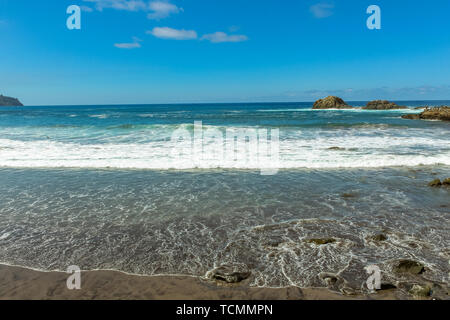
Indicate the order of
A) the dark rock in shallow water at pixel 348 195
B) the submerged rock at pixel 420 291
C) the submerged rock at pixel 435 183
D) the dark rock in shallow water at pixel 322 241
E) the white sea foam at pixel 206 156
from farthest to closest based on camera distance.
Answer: the white sea foam at pixel 206 156
the submerged rock at pixel 435 183
the dark rock in shallow water at pixel 348 195
the dark rock in shallow water at pixel 322 241
the submerged rock at pixel 420 291

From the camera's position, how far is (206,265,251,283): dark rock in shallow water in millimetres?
4055

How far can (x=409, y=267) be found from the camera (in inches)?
167

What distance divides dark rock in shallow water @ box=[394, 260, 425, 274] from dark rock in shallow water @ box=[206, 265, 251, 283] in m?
2.41

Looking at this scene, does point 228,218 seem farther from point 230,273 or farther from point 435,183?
point 435,183

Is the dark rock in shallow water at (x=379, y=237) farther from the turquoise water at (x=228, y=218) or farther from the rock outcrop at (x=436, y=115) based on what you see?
the rock outcrop at (x=436, y=115)

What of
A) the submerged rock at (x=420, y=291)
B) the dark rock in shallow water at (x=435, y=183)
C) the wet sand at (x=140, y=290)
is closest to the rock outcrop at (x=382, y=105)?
the dark rock in shallow water at (x=435, y=183)

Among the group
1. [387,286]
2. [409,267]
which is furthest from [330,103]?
[387,286]

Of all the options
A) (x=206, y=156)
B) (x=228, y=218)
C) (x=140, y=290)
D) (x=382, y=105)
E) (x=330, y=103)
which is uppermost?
(x=330, y=103)

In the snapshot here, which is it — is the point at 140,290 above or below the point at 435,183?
below

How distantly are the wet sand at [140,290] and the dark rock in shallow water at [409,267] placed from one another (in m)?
0.62

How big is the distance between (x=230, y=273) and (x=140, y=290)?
1364mm

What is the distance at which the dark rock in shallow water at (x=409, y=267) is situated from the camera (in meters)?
4.17
